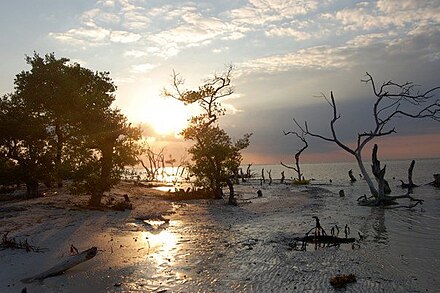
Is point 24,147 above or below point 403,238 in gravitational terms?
above

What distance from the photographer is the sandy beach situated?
9.50 m

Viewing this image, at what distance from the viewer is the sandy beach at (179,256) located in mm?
9500

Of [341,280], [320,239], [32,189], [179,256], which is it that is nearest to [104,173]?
[32,189]

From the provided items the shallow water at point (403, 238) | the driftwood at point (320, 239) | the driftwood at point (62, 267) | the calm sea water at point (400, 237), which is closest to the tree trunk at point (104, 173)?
the driftwood at point (62, 267)

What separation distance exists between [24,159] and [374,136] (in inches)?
1069

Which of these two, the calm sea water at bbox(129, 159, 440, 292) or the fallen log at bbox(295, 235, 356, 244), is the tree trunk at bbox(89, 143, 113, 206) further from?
the calm sea water at bbox(129, 159, 440, 292)

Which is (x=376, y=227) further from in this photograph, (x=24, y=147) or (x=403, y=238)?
(x=24, y=147)

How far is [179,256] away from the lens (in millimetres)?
12250

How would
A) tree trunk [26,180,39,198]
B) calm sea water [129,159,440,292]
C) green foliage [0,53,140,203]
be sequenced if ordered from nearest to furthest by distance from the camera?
1. calm sea water [129,159,440,292]
2. green foliage [0,53,140,203]
3. tree trunk [26,180,39,198]

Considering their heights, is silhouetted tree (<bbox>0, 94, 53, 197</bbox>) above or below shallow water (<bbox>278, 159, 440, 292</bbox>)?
above

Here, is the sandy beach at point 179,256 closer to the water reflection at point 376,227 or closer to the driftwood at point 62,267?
the driftwood at point 62,267

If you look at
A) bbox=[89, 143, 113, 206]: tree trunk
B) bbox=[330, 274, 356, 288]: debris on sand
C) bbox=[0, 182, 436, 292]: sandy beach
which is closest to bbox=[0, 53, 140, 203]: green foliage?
bbox=[89, 143, 113, 206]: tree trunk

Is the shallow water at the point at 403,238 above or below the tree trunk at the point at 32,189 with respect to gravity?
below

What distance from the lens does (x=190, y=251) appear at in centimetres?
1292
